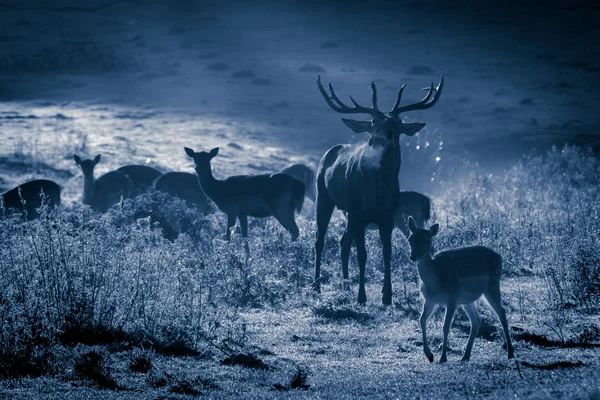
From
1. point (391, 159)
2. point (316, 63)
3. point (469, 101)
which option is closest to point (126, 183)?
point (391, 159)

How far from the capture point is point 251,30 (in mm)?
53625

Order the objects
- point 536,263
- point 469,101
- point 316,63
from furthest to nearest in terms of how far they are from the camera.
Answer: point 316,63, point 469,101, point 536,263

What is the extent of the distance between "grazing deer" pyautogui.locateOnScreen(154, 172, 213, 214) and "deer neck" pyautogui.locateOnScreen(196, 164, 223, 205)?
2413 mm

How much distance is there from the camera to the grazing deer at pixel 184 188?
2214 cm

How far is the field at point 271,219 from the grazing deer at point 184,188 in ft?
6.78

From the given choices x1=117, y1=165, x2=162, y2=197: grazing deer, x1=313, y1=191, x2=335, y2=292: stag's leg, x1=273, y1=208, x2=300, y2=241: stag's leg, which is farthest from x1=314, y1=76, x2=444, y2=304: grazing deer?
x1=117, y1=165, x2=162, y2=197: grazing deer

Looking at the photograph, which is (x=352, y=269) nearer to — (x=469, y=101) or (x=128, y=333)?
(x=128, y=333)

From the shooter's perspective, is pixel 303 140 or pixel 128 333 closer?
pixel 128 333

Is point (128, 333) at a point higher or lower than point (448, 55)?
lower

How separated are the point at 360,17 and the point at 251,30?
6.50 m

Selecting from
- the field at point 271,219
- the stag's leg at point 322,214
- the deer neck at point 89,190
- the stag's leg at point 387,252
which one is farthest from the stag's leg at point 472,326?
the deer neck at point 89,190

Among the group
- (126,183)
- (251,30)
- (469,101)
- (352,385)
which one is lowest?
(352,385)

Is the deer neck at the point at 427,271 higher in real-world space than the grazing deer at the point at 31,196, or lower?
lower

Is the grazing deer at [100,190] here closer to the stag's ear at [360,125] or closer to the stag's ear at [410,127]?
the stag's ear at [360,125]
